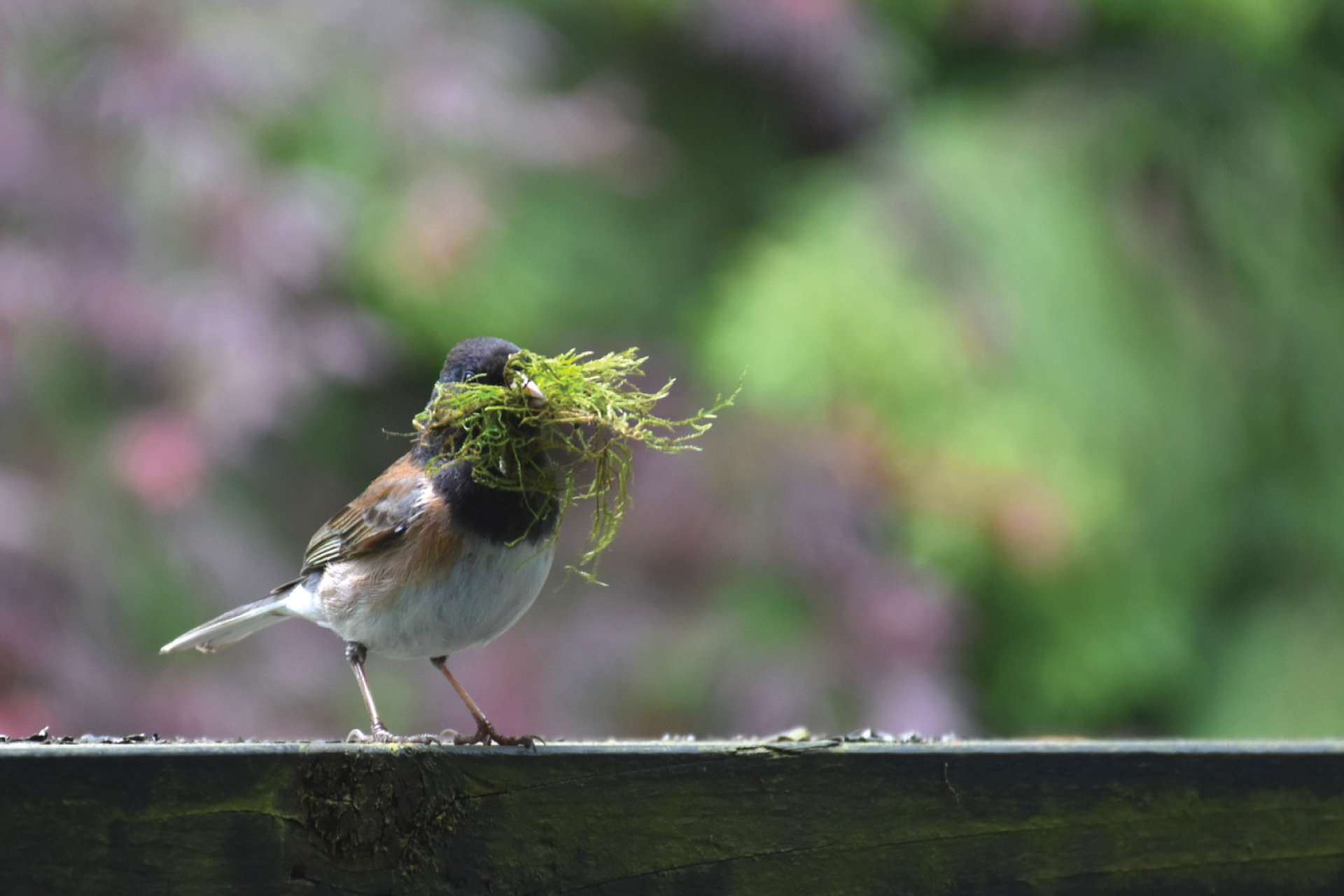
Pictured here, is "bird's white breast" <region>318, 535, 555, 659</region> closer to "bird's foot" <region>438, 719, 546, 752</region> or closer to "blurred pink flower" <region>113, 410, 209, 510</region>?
"bird's foot" <region>438, 719, 546, 752</region>

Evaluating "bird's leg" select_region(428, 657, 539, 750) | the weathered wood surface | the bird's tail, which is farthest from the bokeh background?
the weathered wood surface

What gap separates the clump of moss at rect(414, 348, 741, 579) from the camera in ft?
5.38

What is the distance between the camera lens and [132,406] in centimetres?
433

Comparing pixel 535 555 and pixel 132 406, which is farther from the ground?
pixel 132 406

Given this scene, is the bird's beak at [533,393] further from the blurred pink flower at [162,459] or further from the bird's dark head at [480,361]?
the blurred pink flower at [162,459]

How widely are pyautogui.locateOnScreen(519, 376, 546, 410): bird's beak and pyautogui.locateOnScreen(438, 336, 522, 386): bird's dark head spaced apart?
0.34 ft

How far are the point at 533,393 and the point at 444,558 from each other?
1.54 feet

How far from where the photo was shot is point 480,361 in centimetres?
189

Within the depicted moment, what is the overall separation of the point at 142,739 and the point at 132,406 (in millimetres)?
3041

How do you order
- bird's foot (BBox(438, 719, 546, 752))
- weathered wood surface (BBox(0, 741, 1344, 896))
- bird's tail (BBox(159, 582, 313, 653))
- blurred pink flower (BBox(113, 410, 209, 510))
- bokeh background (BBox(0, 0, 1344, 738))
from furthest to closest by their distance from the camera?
bokeh background (BBox(0, 0, 1344, 738))
blurred pink flower (BBox(113, 410, 209, 510))
bird's tail (BBox(159, 582, 313, 653))
bird's foot (BBox(438, 719, 546, 752))
weathered wood surface (BBox(0, 741, 1344, 896))

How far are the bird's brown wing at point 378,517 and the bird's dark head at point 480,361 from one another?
0.78 feet

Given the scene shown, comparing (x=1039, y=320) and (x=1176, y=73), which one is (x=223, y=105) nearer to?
(x=1039, y=320)

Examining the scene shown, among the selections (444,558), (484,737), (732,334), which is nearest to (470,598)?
(444,558)

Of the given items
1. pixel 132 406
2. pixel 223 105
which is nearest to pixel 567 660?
pixel 132 406
